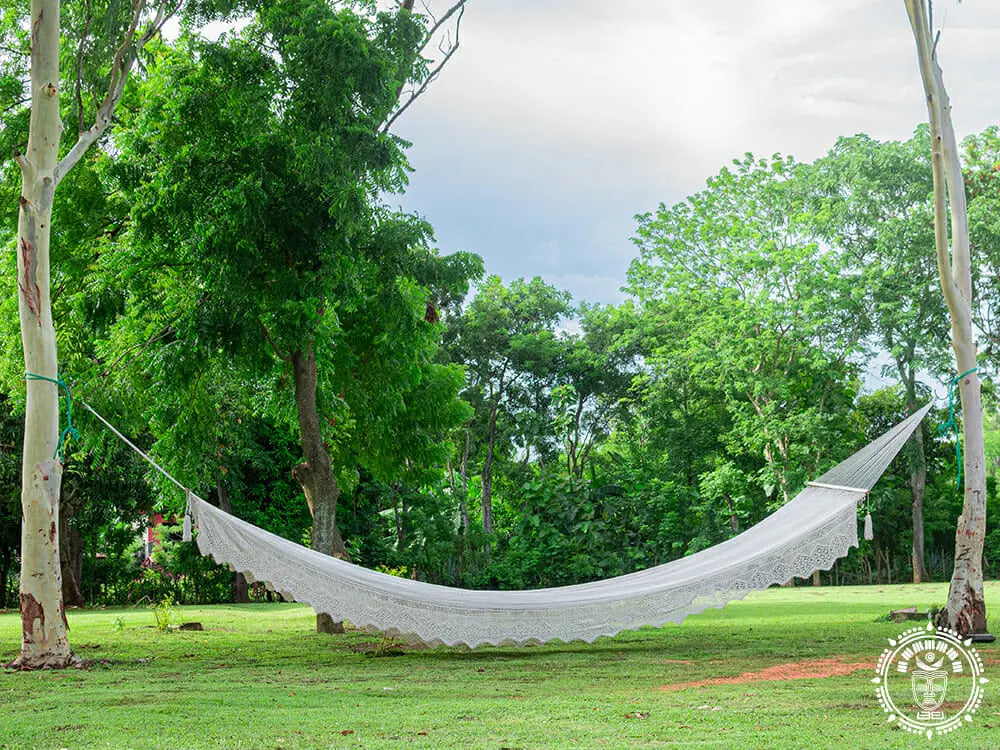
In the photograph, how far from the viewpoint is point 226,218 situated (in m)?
6.24

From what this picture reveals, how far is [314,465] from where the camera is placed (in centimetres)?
713

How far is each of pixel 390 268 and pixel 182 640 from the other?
3.17 meters

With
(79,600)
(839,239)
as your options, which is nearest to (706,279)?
(839,239)

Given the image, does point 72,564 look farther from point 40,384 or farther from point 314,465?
point 40,384

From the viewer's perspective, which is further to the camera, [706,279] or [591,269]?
[591,269]

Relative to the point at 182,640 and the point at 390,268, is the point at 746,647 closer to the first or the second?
the point at 390,268

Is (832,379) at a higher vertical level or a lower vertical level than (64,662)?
higher

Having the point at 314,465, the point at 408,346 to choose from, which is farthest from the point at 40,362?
the point at 408,346

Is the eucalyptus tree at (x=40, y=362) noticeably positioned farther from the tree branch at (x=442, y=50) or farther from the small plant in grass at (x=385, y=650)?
the tree branch at (x=442, y=50)

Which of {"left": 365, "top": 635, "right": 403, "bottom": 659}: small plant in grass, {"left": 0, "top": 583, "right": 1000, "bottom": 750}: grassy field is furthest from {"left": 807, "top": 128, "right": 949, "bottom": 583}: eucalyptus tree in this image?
{"left": 365, "top": 635, "right": 403, "bottom": 659}: small plant in grass

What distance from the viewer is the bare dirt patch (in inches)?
162

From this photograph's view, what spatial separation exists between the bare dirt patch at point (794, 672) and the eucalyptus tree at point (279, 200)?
3.51 m

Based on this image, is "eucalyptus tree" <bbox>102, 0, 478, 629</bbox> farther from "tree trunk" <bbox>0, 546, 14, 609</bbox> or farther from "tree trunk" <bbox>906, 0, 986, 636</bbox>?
"tree trunk" <bbox>0, 546, 14, 609</bbox>

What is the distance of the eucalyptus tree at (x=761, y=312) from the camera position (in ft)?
47.2
